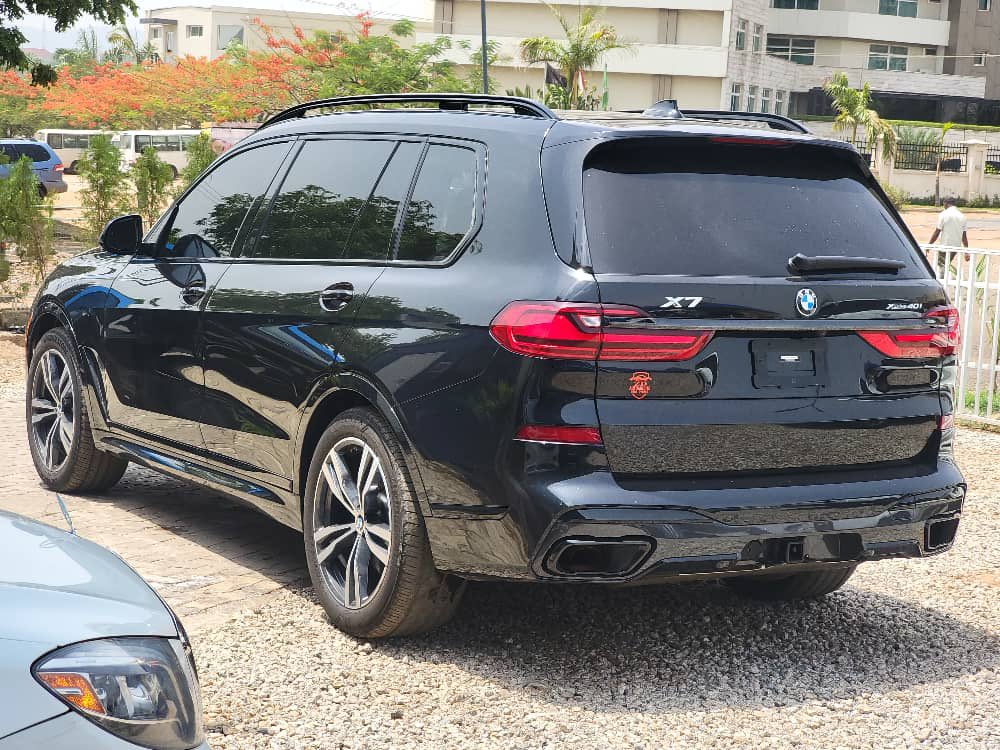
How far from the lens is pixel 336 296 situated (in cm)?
480

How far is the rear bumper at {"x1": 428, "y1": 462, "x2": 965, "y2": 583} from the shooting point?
3982 millimetres

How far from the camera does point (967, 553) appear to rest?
6496 mm

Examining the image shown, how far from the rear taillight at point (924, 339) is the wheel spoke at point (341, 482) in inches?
68.8

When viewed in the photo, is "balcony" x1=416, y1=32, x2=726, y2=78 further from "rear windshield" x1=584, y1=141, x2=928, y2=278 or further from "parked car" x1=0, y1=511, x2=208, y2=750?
"parked car" x1=0, y1=511, x2=208, y2=750

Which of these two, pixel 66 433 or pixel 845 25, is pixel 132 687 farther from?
pixel 845 25

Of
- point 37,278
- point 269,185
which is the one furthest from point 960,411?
point 37,278

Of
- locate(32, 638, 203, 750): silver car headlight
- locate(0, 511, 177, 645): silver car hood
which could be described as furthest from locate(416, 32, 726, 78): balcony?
locate(32, 638, 203, 750): silver car headlight

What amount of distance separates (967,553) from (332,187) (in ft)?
11.4

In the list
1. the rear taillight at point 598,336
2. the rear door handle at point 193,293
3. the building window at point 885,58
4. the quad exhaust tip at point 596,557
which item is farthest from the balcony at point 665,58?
the quad exhaust tip at point 596,557

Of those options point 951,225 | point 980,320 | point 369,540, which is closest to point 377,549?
point 369,540

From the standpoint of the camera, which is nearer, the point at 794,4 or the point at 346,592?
the point at 346,592

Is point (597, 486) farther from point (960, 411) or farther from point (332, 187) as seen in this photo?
point (960, 411)

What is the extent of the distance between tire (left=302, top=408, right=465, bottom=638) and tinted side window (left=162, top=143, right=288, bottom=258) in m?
1.26

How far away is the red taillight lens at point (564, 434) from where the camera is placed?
13.1 feet
